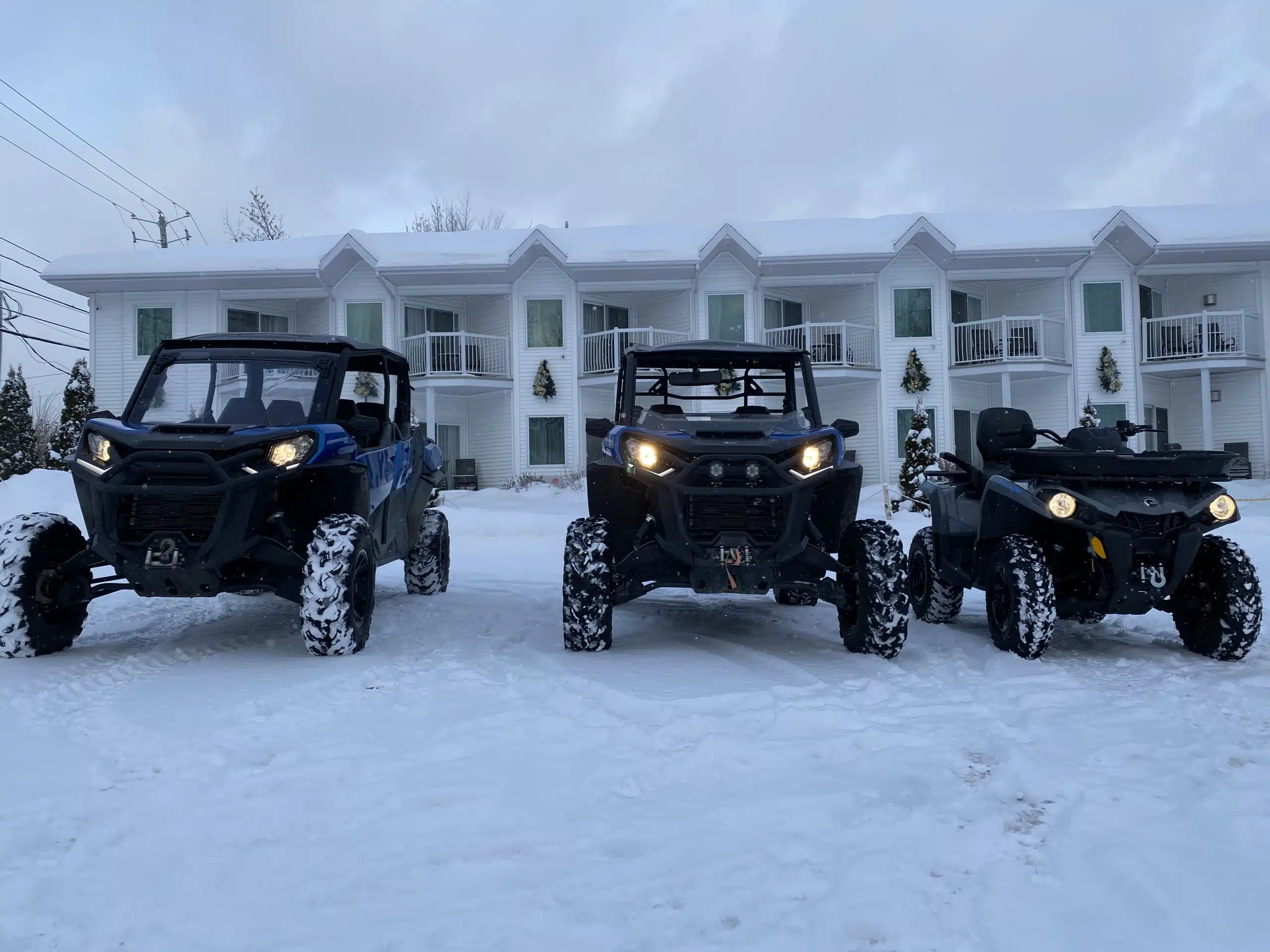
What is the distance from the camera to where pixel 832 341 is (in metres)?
29.4

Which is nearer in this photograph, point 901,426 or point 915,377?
point 915,377

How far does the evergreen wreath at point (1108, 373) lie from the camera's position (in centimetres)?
2884

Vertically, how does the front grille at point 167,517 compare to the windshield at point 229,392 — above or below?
below

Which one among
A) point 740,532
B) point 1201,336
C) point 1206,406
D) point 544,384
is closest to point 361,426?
point 740,532

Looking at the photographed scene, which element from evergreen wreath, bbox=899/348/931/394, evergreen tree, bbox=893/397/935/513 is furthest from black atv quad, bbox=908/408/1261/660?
evergreen wreath, bbox=899/348/931/394

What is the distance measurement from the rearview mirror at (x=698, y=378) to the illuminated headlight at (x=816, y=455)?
1.74 m

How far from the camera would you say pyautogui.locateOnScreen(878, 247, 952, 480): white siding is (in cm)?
2886

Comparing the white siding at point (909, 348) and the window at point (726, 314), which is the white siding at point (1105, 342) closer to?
the white siding at point (909, 348)

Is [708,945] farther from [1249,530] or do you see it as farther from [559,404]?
[559,404]

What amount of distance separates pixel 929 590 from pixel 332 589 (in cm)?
484

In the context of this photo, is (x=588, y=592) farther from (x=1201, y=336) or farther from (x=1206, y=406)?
(x=1201, y=336)

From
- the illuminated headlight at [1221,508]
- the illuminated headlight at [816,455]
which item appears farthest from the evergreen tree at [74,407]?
the illuminated headlight at [1221,508]

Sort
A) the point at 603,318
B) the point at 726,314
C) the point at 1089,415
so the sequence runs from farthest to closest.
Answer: the point at 603,318, the point at 726,314, the point at 1089,415

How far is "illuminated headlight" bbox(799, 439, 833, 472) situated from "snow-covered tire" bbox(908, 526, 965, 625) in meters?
2.45
